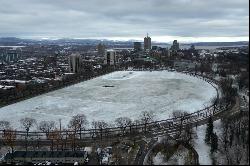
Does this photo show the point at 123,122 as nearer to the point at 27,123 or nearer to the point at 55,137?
the point at 55,137

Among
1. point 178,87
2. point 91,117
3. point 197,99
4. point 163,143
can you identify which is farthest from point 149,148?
point 178,87

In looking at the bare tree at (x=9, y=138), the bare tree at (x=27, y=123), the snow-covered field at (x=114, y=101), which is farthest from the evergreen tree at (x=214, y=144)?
the bare tree at (x=27, y=123)

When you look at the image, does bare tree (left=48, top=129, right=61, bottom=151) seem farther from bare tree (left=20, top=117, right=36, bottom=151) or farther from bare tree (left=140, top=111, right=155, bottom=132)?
bare tree (left=140, top=111, right=155, bottom=132)

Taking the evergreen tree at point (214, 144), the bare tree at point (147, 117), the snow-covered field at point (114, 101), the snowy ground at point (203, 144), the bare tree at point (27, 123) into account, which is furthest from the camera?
the snow-covered field at point (114, 101)

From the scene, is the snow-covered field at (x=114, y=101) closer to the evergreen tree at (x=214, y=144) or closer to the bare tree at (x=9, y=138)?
the bare tree at (x=9, y=138)

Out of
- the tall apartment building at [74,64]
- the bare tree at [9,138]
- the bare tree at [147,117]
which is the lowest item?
the bare tree at [9,138]
